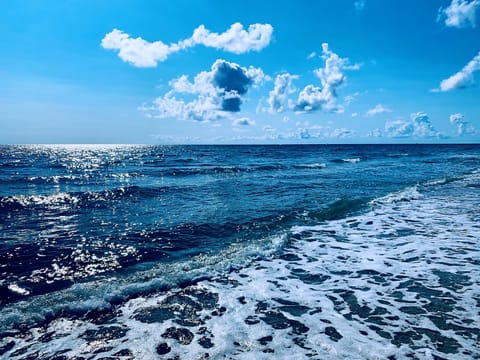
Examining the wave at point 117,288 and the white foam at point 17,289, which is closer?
the wave at point 117,288

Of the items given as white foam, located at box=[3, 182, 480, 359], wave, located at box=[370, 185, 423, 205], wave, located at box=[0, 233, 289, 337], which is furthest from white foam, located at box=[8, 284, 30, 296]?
wave, located at box=[370, 185, 423, 205]

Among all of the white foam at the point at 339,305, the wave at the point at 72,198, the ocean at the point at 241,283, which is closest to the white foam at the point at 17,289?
the ocean at the point at 241,283

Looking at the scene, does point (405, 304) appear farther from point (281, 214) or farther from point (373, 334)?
point (281, 214)

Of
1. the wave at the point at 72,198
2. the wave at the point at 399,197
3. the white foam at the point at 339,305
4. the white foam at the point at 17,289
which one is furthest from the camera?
the wave at the point at 399,197

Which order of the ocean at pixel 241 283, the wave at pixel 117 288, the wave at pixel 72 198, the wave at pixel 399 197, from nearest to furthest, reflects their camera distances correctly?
1. the ocean at pixel 241 283
2. the wave at pixel 117 288
3. the wave at pixel 72 198
4. the wave at pixel 399 197

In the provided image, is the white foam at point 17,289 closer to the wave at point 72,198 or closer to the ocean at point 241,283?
the ocean at point 241,283

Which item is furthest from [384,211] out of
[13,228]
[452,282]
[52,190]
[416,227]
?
[52,190]

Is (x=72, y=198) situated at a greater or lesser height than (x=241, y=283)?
greater

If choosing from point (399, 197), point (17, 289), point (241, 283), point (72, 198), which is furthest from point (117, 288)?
point (399, 197)

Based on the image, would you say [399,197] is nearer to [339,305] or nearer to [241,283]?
[339,305]

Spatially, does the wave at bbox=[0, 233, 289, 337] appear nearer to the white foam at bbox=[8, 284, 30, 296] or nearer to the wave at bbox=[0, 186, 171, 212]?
the white foam at bbox=[8, 284, 30, 296]

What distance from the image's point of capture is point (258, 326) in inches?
210

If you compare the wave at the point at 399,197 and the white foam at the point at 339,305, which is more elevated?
the wave at the point at 399,197

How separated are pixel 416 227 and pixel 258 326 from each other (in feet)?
29.4
